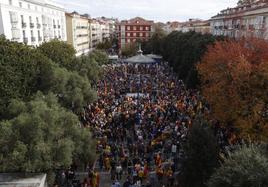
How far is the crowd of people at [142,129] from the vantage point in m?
20.0

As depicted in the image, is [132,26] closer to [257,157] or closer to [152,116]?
[152,116]

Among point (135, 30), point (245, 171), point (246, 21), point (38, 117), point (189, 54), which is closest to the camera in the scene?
point (245, 171)

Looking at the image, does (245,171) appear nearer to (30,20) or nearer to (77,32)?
(30,20)

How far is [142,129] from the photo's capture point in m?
26.2

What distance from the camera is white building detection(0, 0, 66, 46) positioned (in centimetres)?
4091

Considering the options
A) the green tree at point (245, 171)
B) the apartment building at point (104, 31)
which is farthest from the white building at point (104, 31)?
the green tree at point (245, 171)

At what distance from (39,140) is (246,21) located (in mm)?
53096

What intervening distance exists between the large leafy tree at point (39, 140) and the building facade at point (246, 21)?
2505 cm

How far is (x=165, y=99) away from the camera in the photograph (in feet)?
116

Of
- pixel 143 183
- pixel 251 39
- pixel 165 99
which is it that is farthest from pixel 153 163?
pixel 251 39

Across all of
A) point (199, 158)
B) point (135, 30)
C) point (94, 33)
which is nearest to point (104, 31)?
point (94, 33)

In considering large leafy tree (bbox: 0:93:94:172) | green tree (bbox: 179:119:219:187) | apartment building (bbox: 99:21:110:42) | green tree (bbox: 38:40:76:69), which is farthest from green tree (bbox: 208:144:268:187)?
apartment building (bbox: 99:21:110:42)

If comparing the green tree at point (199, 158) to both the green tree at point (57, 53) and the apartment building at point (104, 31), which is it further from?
the apartment building at point (104, 31)

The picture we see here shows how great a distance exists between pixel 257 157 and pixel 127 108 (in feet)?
68.6
